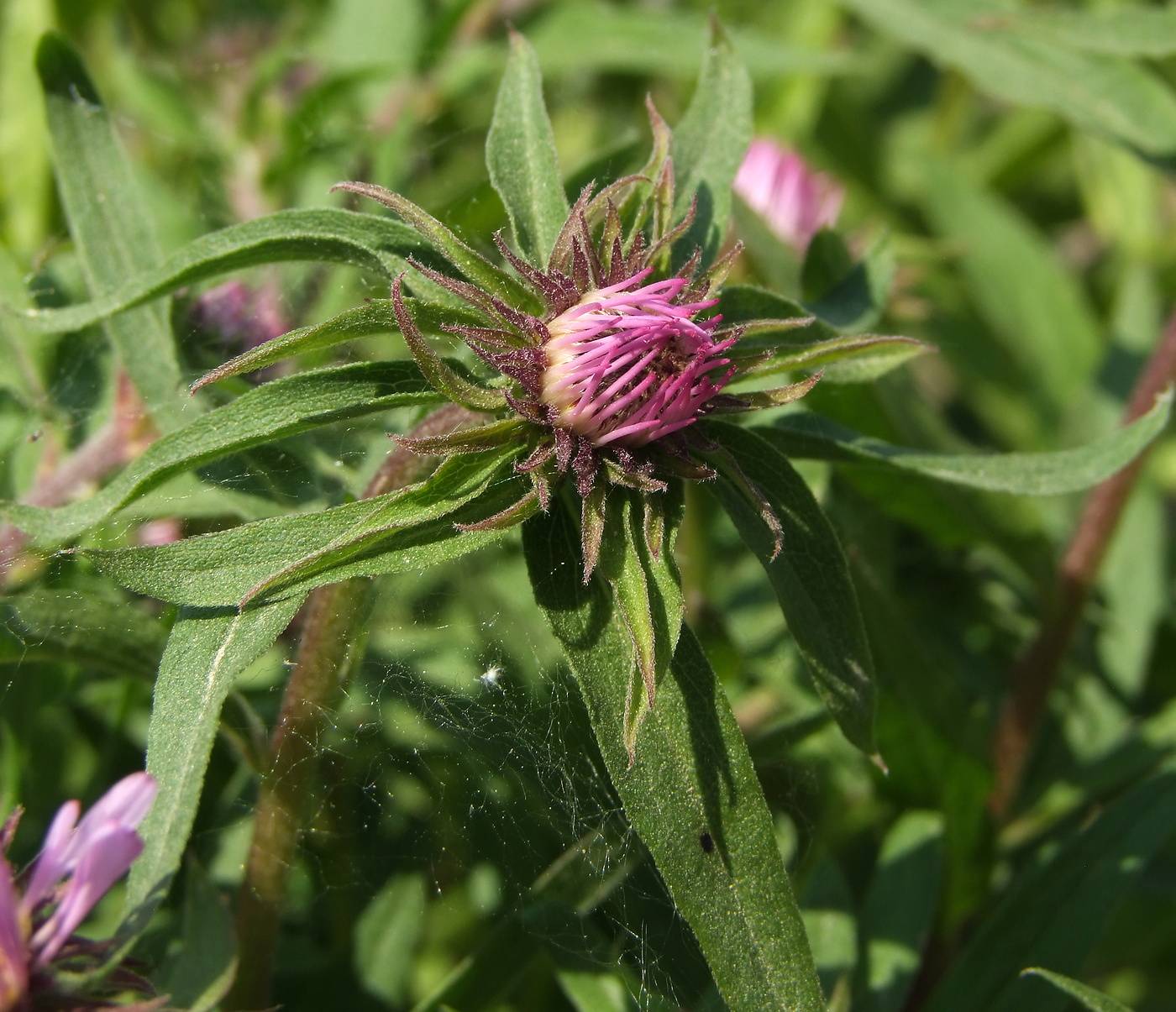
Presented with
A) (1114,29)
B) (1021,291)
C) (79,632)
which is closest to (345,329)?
(79,632)

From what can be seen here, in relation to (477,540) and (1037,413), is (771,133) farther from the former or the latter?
(477,540)

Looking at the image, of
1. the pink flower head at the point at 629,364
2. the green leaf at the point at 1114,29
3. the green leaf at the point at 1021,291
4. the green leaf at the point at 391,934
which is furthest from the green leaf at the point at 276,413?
the green leaf at the point at 1021,291

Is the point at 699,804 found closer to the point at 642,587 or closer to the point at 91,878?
the point at 642,587

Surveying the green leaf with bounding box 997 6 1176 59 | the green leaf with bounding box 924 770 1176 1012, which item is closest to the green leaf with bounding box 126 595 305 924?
the green leaf with bounding box 924 770 1176 1012

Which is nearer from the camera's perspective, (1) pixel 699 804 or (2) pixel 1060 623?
(1) pixel 699 804

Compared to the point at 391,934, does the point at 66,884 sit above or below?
above

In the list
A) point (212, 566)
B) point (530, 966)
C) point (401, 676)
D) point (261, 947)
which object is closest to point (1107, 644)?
point (530, 966)

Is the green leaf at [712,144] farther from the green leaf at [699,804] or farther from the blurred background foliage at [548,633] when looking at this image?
the green leaf at [699,804]
